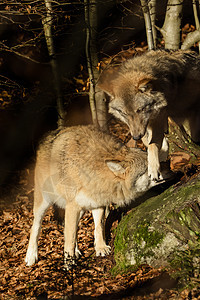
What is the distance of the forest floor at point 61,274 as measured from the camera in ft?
14.1

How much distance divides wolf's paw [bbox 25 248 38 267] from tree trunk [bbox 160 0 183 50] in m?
5.19

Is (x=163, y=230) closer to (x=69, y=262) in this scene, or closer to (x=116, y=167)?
(x=116, y=167)

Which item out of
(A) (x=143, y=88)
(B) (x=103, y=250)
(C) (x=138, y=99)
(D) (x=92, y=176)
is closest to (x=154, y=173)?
(D) (x=92, y=176)

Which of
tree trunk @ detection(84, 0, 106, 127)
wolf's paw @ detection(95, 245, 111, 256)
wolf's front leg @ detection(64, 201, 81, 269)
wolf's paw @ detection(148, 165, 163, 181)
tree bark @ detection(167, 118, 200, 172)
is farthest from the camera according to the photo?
tree trunk @ detection(84, 0, 106, 127)

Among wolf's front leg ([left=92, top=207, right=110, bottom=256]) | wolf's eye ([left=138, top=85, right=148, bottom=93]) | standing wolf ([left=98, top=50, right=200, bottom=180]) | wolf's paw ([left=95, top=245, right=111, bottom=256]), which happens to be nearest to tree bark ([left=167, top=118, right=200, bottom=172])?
standing wolf ([left=98, top=50, right=200, bottom=180])

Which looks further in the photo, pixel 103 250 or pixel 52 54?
pixel 52 54

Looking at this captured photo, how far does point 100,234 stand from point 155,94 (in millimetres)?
2578

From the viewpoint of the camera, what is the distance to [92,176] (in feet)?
18.0

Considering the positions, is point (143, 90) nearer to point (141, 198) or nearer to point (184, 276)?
point (141, 198)

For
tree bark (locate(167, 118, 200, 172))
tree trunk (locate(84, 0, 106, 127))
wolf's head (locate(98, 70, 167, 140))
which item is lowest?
tree bark (locate(167, 118, 200, 172))

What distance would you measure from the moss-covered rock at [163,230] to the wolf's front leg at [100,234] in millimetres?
662

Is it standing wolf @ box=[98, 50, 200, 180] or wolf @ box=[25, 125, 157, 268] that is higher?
standing wolf @ box=[98, 50, 200, 180]

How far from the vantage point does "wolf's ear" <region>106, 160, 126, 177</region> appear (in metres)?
5.19

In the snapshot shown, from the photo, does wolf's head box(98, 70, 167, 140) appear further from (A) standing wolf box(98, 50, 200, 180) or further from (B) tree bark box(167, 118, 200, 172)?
(B) tree bark box(167, 118, 200, 172)
